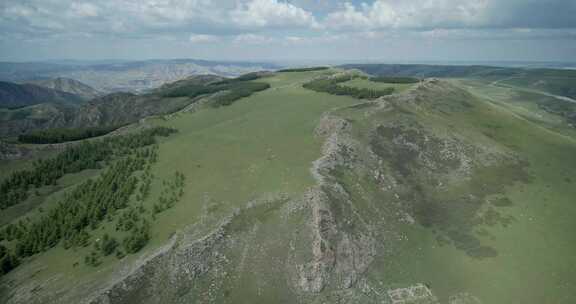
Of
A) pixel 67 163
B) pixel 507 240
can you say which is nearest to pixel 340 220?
pixel 507 240

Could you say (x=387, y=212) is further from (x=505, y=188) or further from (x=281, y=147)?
(x=505, y=188)

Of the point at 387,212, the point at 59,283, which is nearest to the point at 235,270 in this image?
the point at 59,283

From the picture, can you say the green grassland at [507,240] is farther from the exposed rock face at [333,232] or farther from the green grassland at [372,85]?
the green grassland at [372,85]

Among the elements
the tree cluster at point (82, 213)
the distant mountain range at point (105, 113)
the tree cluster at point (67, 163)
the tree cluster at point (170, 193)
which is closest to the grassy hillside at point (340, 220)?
the tree cluster at point (170, 193)

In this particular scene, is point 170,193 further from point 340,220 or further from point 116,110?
point 116,110

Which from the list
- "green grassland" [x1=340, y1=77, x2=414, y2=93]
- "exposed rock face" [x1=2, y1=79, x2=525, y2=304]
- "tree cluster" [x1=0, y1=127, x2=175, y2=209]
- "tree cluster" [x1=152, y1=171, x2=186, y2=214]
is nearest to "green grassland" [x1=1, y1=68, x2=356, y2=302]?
"tree cluster" [x1=152, y1=171, x2=186, y2=214]

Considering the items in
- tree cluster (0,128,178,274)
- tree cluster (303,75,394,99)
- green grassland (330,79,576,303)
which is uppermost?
tree cluster (303,75,394,99)

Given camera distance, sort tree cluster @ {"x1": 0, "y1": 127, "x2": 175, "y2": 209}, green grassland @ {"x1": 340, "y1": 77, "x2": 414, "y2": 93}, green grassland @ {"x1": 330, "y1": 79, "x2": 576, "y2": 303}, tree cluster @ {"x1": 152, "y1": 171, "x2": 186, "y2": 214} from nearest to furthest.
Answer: green grassland @ {"x1": 330, "y1": 79, "x2": 576, "y2": 303}, tree cluster @ {"x1": 152, "y1": 171, "x2": 186, "y2": 214}, tree cluster @ {"x1": 0, "y1": 127, "x2": 175, "y2": 209}, green grassland @ {"x1": 340, "y1": 77, "x2": 414, "y2": 93}

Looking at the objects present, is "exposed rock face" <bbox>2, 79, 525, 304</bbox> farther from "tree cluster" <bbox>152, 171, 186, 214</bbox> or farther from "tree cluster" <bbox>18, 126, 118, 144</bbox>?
"tree cluster" <bbox>18, 126, 118, 144</bbox>
